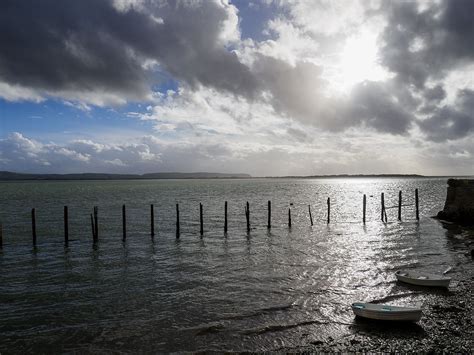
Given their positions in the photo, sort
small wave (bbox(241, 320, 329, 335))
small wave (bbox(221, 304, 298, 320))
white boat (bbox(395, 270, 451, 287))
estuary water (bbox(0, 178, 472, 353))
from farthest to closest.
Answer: white boat (bbox(395, 270, 451, 287)) < small wave (bbox(221, 304, 298, 320)) < small wave (bbox(241, 320, 329, 335)) < estuary water (bbox(0, 178, 472, 353))

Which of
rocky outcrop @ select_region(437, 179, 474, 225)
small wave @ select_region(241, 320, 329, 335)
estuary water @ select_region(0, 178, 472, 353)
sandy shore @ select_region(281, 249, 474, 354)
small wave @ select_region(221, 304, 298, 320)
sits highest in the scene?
rocky outcrop @ select_region(437, 179, 474, 225)

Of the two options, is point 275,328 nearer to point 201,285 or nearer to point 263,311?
point 263,311

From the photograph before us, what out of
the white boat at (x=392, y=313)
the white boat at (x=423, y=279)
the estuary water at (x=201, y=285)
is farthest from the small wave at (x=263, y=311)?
the white boat at (x=423, y=279)

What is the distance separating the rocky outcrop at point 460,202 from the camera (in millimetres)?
32781

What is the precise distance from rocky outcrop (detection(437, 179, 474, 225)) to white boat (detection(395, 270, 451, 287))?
23148mm

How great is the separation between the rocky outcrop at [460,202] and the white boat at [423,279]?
23148 millimetres

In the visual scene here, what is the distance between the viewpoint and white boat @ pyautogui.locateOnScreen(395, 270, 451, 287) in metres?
13.6

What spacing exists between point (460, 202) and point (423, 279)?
25.1m

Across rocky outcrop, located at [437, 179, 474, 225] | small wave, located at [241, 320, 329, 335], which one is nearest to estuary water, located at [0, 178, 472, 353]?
small wave, located at [241, 320, 329, 335]

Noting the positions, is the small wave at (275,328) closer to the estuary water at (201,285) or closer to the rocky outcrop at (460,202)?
the estuary water at (201,285)

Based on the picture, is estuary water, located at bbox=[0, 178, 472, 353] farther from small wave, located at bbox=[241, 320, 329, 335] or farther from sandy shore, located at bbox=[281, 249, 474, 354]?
sandy shore, located at bbox=[281, 249, 474, 354]

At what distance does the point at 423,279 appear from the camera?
13.8 m

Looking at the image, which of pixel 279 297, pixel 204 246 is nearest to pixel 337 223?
pixel 204 246

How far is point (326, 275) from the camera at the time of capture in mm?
16109
